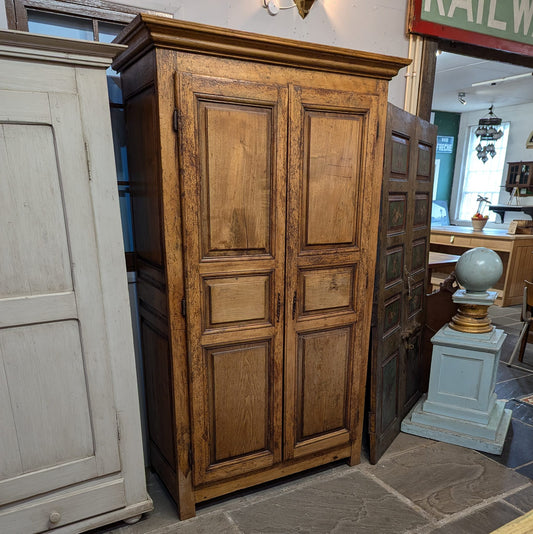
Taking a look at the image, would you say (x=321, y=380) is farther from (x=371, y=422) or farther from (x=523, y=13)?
(x=523, y=13)

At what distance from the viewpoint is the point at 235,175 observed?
5.77 ft

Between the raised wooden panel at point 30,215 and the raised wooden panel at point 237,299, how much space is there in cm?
61

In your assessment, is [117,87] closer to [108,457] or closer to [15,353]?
[15,353]

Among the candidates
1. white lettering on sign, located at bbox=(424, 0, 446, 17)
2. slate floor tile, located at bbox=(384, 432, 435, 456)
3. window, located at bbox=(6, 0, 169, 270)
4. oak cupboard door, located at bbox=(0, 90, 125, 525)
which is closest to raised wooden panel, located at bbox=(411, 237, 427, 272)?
slate floor tile, located at bbox=(384, 432, 435, 456)

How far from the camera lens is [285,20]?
2.29 metres

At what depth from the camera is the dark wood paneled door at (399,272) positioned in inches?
88.0

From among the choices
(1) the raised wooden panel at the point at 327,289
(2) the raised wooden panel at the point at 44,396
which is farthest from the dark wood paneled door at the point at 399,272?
(2) the raised wooden panel at the point at 44,396

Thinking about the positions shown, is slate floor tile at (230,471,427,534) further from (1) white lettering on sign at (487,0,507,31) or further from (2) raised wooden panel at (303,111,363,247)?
(1) white lettering on sign at (487,0,507,31)

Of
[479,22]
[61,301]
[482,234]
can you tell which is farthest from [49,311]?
[482,234]

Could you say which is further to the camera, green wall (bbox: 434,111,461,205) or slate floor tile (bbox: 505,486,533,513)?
green wall (bbox: 434,111,461,205)

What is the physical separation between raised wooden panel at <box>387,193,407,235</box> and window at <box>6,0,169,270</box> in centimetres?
141

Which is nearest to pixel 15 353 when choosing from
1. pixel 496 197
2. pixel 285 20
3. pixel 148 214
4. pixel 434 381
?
pixel 148 214

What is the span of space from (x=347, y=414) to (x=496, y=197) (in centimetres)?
989

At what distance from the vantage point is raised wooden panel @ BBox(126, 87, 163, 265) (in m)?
1.71
